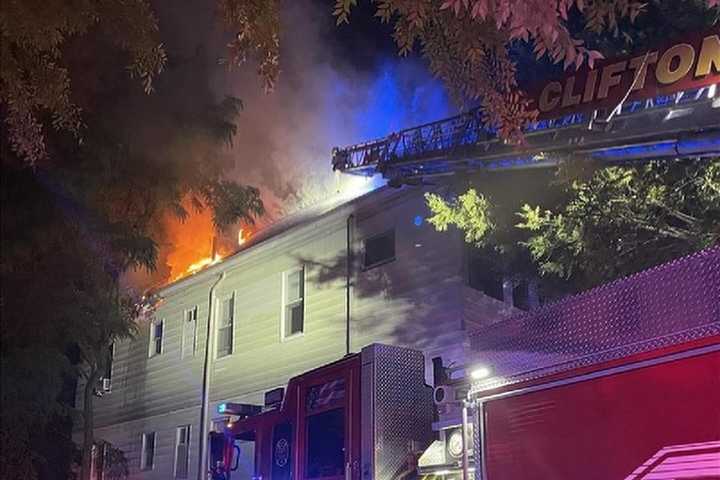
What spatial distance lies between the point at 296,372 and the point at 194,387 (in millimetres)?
3553

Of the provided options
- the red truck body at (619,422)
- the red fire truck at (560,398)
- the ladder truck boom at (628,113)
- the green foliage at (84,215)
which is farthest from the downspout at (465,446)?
the green foliage at (84,215)

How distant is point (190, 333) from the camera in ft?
57.4

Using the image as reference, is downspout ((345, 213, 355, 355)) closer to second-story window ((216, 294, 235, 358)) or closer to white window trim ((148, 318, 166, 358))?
second-story window ((216, 294, 235, 358))

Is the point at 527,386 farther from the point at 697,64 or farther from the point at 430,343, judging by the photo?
the point at 430,343

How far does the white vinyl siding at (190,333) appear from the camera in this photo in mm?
17239

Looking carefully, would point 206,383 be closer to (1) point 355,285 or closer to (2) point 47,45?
(1) point 355,285

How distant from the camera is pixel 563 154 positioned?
745 centimetres

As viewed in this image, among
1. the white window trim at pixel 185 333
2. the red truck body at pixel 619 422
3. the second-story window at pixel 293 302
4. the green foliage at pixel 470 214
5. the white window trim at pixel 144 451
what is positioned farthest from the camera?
the white window trim at pixel 144 451

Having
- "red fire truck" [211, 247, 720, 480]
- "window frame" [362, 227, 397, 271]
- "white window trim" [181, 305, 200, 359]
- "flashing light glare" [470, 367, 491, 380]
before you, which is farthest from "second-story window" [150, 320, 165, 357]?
"flashing light glare" [470, 367, 491, 380]

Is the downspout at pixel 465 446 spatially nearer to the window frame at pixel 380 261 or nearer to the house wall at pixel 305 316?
the house wall at pixel 305 316

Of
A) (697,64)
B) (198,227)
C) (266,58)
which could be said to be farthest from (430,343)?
(198,227)

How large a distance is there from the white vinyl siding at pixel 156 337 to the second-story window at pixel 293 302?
475 cm

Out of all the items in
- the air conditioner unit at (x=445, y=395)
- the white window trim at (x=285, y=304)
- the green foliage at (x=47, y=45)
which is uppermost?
the white window trim at (x=285, y=304)

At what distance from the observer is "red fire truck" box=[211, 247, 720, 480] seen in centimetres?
365
